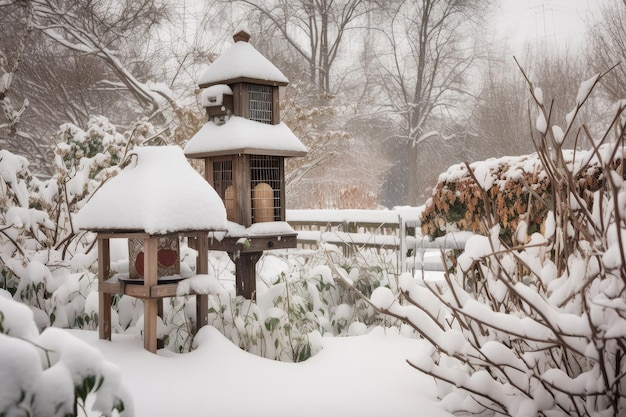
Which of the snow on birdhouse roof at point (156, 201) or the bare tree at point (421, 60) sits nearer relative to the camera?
the snow on birdhouse roof at point (156, 201)

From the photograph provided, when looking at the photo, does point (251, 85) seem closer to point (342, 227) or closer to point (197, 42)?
point (342, 227)

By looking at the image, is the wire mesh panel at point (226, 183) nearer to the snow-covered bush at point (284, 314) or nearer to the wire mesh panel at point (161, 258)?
the snow-covered bush at point (284, 314)

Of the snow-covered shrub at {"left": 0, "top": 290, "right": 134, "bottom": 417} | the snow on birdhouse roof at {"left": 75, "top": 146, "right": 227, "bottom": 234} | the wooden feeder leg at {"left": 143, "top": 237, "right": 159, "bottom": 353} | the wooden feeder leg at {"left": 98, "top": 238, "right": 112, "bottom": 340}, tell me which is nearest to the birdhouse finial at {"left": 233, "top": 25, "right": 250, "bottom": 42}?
the snow on birdhouse roof at {"left": 75, "top": 146, "right": 227, "bottom": 234}

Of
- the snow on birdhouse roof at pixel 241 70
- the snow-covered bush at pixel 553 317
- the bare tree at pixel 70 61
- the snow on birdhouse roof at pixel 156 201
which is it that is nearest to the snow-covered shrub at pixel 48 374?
the snow-covered bush at pixel 553 317

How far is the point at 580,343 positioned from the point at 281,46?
1980 cm

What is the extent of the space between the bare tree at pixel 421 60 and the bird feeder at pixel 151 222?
675 inches

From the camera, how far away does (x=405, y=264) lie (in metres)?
6.09

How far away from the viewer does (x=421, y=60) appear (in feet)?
68.1

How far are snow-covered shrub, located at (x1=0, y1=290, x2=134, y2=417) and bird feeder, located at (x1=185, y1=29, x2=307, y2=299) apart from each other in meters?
3.15

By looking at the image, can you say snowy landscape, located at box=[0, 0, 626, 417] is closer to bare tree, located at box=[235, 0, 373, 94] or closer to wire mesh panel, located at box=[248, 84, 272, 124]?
wire mesh panel, located at box=[248, 84, 272, 124]

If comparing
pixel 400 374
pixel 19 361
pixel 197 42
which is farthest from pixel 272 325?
pixel 197 42

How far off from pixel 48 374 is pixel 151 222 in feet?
6.96

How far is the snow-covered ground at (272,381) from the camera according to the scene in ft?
8.54

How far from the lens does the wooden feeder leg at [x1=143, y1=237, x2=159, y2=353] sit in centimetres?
337
